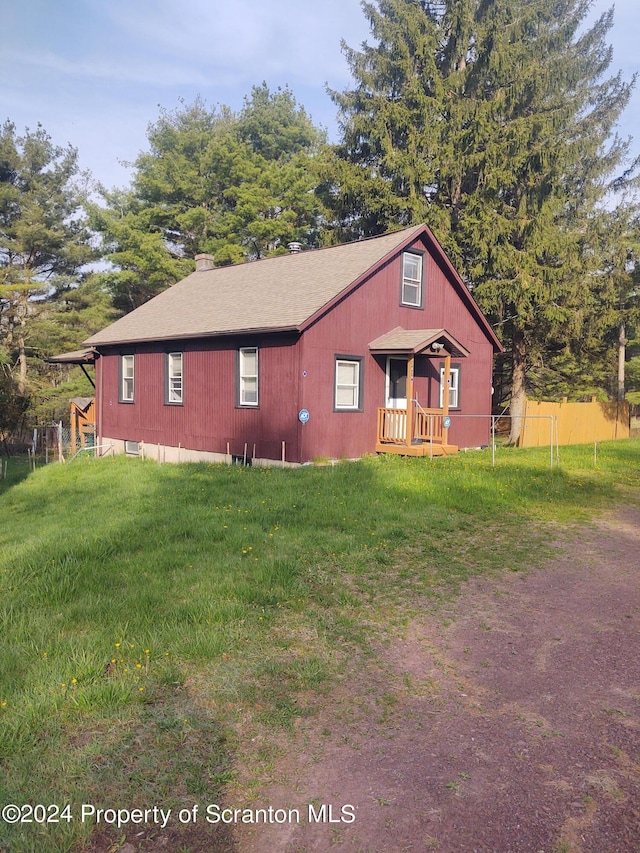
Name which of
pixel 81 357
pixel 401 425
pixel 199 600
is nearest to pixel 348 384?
pixel 401 425

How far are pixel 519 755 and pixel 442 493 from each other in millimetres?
7088

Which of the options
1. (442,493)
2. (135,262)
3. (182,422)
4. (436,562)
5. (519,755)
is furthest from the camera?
(135,262)

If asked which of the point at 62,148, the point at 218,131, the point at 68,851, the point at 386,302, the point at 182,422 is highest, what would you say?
the point at 218,131

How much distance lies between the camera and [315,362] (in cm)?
1444

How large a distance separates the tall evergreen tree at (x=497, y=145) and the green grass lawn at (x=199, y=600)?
14.6 meters

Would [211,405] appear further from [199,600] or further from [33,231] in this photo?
[33,231]

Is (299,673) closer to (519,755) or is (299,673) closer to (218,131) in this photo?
(519,755)

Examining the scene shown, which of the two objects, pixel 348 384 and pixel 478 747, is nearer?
pixel 478 747

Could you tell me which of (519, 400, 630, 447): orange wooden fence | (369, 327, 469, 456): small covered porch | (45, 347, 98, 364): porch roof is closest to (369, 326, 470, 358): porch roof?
(369, 327, 469, 456): small covered porch

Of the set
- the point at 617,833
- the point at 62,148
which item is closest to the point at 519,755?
the point at 617,833

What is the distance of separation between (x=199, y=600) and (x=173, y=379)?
13780mm

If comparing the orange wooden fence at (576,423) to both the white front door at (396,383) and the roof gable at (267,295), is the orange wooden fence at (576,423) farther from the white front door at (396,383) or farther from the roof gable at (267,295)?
the white front door at (396,383)

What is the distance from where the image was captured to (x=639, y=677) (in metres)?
4.29

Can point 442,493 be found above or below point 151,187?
below
